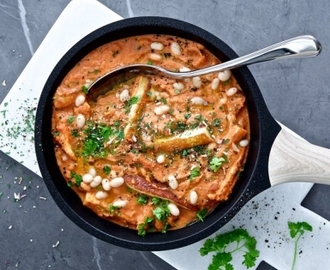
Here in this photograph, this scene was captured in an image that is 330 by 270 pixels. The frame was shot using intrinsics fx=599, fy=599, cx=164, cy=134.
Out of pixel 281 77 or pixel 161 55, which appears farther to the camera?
pixel 281 77

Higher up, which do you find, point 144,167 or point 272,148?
point 272,148

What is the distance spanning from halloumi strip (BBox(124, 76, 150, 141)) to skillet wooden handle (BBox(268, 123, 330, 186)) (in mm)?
605

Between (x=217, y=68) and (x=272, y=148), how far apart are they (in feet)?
1.37

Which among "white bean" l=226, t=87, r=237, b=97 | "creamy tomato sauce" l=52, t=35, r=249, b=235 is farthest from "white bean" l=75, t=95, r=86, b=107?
"white bean" l=226, t=87, r=237, b=97

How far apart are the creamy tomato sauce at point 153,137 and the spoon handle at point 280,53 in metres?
0.09

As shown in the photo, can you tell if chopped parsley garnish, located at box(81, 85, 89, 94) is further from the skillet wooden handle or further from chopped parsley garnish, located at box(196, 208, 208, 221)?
the skillet wooden handle

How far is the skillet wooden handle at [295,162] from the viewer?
2.54m

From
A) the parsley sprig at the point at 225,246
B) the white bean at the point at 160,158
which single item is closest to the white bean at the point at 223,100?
the white bean at the point at 160,158

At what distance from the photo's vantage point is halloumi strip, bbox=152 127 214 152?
8.51 ft

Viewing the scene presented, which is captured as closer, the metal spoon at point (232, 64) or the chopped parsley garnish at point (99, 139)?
the metal spoon at point (232, 64)

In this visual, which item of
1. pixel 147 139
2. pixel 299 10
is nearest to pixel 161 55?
pixel 147 139

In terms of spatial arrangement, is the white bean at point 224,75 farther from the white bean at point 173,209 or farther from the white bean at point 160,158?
the white bean at point 173,209

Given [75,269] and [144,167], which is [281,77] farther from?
[75,269]

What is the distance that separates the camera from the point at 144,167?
2.63 m
